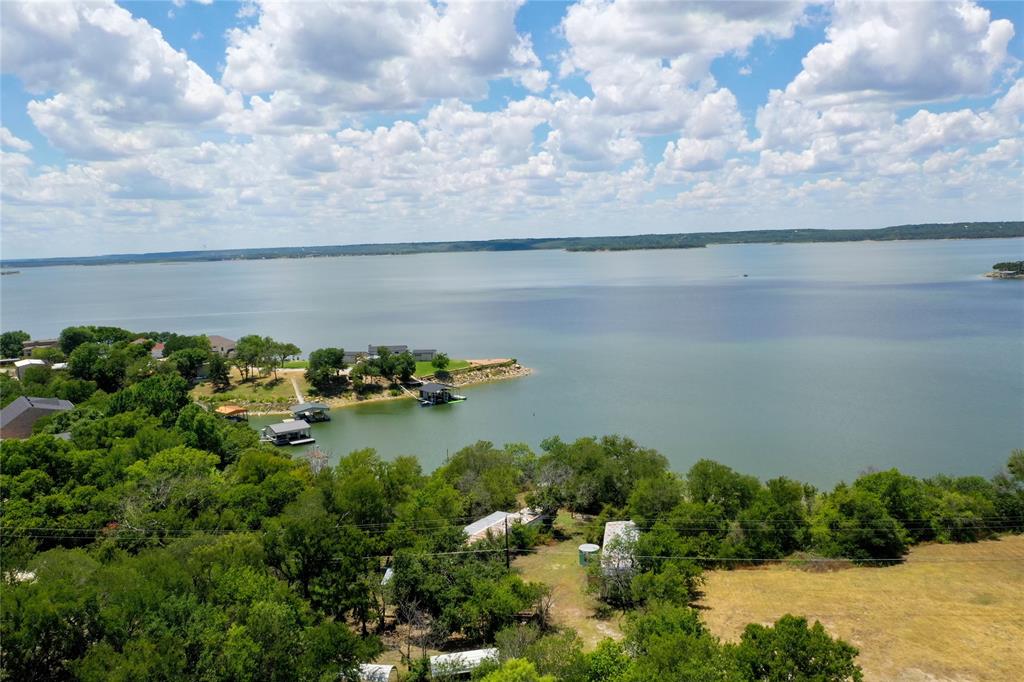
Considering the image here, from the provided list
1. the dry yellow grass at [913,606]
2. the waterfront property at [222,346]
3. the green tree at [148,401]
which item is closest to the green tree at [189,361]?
the waterfront property at [222,346]

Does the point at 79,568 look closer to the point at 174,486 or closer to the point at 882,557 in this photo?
the point at 174,486

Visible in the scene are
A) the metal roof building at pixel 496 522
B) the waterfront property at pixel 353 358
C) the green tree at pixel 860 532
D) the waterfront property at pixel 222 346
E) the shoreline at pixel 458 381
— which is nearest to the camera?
the green tree at pixel 860 532

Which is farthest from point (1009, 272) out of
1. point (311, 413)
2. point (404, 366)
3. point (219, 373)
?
point (219, 373)

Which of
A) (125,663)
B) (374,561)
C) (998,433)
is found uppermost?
(125,663)

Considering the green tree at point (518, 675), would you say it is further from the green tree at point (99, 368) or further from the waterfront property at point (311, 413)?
the green tree at point (99, 368)

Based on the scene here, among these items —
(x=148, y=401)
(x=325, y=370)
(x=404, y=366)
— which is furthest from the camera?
(x=404, y=366)

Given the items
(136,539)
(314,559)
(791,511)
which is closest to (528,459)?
(791,511)

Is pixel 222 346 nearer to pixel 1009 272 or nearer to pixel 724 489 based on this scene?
pixel 724 489
